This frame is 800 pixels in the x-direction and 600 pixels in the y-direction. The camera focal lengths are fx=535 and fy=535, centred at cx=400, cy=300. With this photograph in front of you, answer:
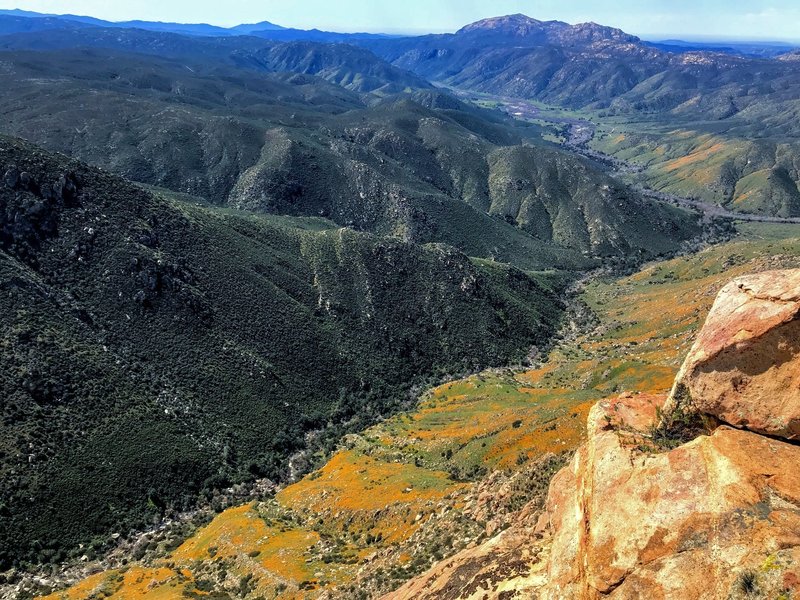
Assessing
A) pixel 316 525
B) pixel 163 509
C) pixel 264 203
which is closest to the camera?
pixel 316 525

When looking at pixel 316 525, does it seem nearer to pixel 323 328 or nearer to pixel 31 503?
pixel 31 503

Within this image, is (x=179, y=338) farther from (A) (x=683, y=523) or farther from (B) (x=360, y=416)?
(A) (x=683, y=523)

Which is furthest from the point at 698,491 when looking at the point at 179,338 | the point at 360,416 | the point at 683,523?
the point at 179,338

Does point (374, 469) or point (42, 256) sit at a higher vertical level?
point (42, 256)

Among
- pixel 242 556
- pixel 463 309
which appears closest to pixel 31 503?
pixel 242 556

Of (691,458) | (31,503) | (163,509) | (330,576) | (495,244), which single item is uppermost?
(691,458)

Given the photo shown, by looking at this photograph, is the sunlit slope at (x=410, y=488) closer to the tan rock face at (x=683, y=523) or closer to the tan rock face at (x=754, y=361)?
the tan rock face at (x=683, y=523)
